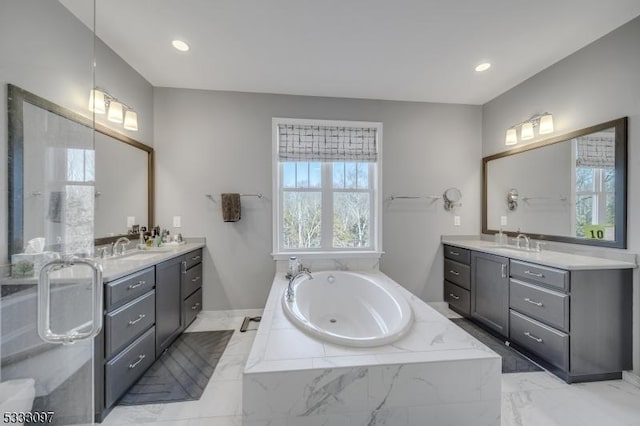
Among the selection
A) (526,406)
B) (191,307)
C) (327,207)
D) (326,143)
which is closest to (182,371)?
(191,307)

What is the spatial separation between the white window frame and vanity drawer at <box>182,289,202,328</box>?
3.14ft

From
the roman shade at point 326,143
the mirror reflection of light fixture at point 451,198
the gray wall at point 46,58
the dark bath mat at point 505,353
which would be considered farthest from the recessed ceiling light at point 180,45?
the dark bath mat at point 505,353

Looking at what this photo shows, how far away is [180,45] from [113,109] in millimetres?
830

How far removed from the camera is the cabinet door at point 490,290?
224 centimetres

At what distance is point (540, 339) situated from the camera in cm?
191

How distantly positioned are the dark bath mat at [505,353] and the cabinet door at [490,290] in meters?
0.11

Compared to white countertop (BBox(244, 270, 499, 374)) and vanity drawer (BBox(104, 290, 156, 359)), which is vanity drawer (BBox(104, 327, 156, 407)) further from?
white countertop (BBox(244, 270, 499, 374))

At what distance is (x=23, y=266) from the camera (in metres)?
1.22

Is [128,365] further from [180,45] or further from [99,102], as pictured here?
[180,45]

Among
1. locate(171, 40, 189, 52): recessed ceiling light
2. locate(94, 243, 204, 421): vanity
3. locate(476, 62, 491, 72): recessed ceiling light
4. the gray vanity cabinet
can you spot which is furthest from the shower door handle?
locate(476, 62, 491, 72): recessed ceiling light

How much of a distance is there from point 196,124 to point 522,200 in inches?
150

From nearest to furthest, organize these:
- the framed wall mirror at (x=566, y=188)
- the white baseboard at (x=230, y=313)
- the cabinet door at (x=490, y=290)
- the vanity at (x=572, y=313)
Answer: the vanity at (x=572, y=313) → the framed wall mirror at (x=566, y=188) → the cabinet door at (x=490, y=290) → the white baseboard at (x=230, y=313)

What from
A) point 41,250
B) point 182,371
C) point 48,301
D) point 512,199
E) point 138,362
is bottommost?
point 182,371

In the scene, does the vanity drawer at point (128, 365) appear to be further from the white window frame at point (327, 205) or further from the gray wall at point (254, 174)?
the white window frame at point (327, 205)
